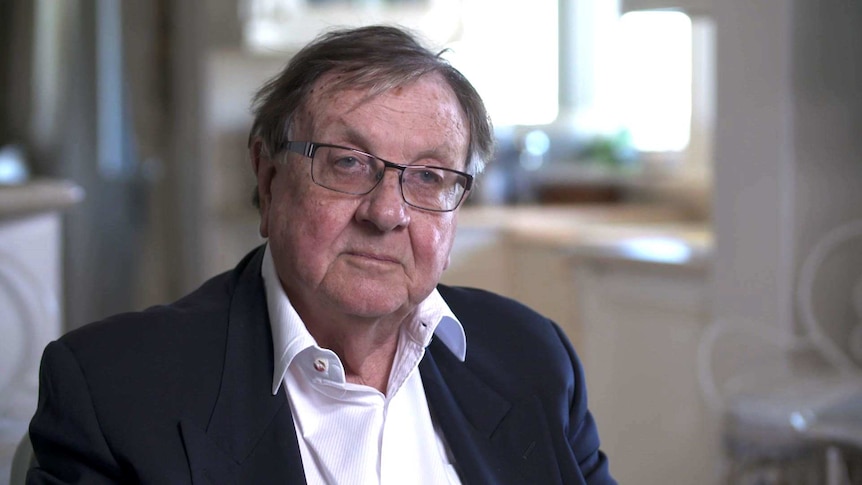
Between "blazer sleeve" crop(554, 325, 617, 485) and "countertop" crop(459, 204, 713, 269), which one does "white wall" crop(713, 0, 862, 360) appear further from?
"blazer sleeve" crop(554, 325, 617, 485)

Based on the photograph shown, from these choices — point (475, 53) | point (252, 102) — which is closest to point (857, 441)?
point (252, 102)

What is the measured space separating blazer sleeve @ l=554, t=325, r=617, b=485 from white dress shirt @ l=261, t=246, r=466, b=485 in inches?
7.0

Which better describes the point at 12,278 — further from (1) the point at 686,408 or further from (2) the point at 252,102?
(1) the point at 686,408

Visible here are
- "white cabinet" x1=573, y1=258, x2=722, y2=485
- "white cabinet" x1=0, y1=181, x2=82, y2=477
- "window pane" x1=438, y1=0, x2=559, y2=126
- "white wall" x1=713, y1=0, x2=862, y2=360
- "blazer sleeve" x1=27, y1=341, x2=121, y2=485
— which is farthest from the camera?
"window pane" x1=438, y1=0, x2=559, y2=126

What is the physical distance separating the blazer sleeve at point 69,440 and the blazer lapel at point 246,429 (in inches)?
3.3

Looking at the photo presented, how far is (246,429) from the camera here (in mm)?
1087

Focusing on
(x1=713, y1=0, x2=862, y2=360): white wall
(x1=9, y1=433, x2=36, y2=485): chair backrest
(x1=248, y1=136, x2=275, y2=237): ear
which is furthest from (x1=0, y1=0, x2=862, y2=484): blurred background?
(x1=248, y1=136, x2=275, y2=237): ear

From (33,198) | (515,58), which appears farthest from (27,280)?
(515,58)

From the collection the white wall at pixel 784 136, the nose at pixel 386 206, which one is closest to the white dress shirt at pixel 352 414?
the nose at pixel 386 206

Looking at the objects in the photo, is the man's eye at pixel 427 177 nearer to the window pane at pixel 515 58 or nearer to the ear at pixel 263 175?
the ear at pixel 263 175

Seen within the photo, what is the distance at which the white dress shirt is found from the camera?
1.14m

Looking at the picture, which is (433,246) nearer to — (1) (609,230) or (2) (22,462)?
(2) (22,462)

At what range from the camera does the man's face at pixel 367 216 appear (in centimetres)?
114

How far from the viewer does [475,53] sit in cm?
443
